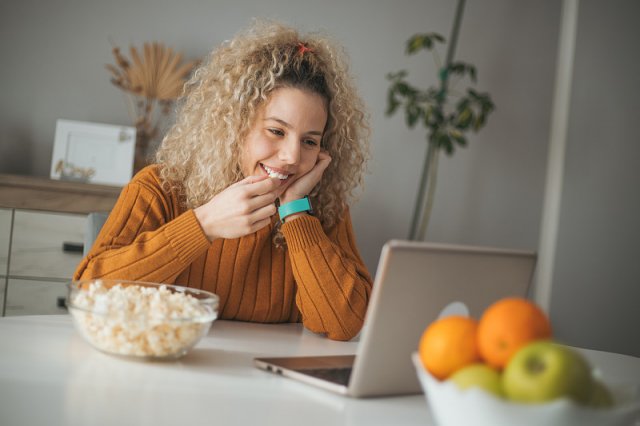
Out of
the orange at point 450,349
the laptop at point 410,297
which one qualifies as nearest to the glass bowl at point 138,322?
the laptop at point 410,297

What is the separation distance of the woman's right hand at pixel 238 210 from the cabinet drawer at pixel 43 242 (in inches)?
47.1

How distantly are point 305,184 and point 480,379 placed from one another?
3.78 feet

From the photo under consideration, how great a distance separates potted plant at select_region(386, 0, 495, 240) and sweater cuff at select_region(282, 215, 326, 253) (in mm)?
1328

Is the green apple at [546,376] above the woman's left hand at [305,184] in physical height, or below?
below

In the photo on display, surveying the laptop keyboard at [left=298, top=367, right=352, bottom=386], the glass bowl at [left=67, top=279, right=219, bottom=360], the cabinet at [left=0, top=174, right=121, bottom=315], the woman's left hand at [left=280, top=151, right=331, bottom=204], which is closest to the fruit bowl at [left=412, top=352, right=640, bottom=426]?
the laptop keyboard at [left=298, top=367, right=352, bottom=386]

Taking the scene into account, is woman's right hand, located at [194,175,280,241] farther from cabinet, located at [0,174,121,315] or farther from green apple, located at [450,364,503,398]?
cabinet, located at [0,174,121,315]

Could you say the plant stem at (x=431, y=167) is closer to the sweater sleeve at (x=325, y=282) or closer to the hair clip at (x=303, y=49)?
the hair clip at (x=303, y=49)

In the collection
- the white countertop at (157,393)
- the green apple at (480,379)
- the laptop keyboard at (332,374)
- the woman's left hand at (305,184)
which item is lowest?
the white countertop at (157,393)

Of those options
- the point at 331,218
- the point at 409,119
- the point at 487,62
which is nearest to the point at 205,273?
the point at 331,218

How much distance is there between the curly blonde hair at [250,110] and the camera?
1.66m

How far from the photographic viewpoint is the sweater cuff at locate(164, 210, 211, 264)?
1.41m

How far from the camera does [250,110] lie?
5.46 ft

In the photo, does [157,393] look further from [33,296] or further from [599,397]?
[33,296]

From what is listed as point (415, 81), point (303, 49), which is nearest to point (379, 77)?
point (415, 81)
